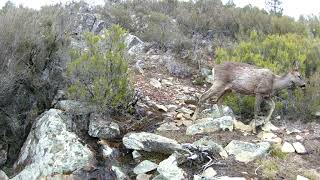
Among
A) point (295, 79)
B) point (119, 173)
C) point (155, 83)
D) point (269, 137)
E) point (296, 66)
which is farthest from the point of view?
point (155, 83)

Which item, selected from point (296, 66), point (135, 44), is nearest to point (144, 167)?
point (296, 66)

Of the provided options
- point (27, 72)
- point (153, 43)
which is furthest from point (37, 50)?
point (153, 43)

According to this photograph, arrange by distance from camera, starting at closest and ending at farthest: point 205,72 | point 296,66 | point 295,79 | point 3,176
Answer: point 3,176 → point 295,79 → point 296,66 → point 205,72

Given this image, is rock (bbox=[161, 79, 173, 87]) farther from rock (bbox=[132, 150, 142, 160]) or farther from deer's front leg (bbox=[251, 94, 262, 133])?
rock (bbox=[132, 150, 142, 160])

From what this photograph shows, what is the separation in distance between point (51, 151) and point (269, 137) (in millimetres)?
3360

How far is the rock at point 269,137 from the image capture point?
22.0 feet

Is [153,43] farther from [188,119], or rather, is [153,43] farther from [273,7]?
[273,7]

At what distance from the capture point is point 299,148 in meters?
6.50

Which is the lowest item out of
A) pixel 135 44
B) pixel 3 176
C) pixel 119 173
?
pixel 3 176

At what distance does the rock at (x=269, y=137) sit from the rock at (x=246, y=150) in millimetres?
257

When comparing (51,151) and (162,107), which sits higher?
(162,107)

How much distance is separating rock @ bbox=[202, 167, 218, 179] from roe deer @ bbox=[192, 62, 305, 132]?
5.52ft

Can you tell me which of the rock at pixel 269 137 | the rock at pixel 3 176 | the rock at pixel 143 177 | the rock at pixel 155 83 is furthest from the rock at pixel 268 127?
the rock at pixel 3 176

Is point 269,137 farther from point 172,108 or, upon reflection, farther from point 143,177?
point 143,177
